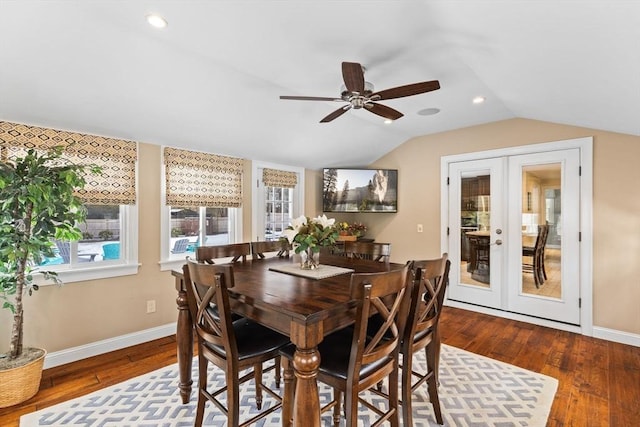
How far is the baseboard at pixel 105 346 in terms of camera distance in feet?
8.77

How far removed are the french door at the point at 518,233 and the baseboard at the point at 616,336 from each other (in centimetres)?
21

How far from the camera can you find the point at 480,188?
13.5 feet

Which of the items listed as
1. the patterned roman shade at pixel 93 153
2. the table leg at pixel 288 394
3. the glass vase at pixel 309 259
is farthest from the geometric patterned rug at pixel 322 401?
the patterned roman shade at pixel 93 153

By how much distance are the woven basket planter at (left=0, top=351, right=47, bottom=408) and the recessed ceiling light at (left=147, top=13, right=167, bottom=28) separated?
247 centimetres

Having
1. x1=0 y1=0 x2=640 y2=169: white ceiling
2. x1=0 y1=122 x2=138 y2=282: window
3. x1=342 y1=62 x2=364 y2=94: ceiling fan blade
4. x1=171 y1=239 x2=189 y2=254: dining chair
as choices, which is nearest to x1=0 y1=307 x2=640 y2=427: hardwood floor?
x1=0 y1=122 x2=138 y2=282: window

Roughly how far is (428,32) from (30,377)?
11.9 ft

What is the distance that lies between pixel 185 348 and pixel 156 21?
2.13 metres

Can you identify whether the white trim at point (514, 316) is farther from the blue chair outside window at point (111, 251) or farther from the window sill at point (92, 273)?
the blue chair outside window at point (111, 251)

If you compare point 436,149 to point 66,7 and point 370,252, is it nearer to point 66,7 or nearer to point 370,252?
point 370,252

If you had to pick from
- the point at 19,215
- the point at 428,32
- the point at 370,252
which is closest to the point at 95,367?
the point at 19,215

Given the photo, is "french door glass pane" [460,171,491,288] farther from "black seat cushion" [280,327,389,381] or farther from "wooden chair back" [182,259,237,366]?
A: "wooden chair back" [182,259,237,366]

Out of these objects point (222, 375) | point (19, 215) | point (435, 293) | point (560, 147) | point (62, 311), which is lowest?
point (222, 375)

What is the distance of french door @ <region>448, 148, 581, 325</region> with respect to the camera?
3492 millimetres

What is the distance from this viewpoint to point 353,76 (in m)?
1.96
